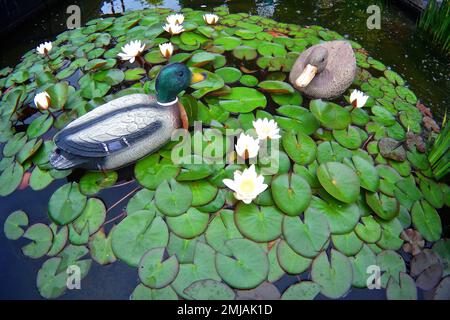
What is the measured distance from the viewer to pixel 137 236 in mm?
1617

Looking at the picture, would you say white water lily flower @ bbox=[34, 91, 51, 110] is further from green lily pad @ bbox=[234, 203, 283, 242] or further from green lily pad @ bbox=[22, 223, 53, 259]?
green lily pad @ bbox=[234, 203, 283, 242]

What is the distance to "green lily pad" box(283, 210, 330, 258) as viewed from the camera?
5.14ft

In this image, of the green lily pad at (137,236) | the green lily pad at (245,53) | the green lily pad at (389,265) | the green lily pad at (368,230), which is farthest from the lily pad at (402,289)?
the green lily pad at (245,53)

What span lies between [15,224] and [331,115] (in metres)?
2.32

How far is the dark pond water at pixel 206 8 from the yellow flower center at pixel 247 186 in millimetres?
518

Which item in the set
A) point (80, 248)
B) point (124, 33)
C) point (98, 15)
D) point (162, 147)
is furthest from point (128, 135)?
point (98, 15)

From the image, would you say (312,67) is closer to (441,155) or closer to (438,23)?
(441,155)

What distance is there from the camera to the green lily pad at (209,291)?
1.45 meters

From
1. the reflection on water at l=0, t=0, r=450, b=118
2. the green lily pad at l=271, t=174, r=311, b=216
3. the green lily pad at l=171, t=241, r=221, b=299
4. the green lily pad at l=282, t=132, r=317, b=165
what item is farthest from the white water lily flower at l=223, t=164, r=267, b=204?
the reflection on water at l=0, t=0, r=450, b=118

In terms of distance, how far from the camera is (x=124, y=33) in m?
3.26

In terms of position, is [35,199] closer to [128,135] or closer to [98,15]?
[128,135]

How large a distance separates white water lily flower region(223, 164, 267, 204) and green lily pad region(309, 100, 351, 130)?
0.90 metres

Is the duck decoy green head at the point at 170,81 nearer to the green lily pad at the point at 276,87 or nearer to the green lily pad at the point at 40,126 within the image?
the green lily pad at the point at 276,87
